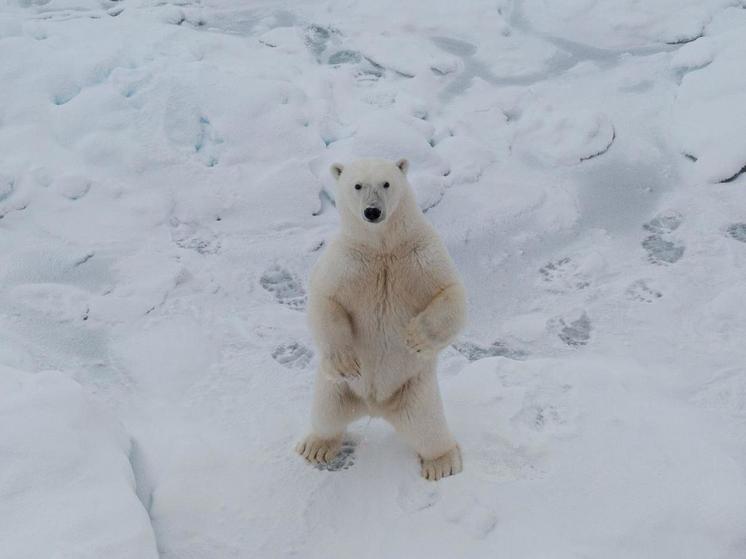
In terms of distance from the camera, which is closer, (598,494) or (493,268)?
(598,494)

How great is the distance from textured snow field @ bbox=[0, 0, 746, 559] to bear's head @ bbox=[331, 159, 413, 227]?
95 centimetres

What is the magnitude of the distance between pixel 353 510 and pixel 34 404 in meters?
1.09

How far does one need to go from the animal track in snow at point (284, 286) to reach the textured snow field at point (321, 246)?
0.02 metres

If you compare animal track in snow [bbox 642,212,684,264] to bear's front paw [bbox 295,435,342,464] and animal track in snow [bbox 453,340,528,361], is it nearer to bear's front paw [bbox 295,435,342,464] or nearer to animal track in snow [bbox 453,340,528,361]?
animal track in snow [bbox 453,340,528,361]

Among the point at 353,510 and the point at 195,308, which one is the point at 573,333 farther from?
the point at 195,308

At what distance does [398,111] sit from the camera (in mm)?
4762

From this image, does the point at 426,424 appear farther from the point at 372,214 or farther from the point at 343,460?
the point at 372,214

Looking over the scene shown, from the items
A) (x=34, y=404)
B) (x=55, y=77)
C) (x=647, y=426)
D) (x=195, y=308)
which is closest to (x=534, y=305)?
(x=647, y=426)

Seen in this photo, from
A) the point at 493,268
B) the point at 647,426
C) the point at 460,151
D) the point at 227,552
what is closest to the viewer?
the point at 227,552

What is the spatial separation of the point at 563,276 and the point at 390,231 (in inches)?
63.0

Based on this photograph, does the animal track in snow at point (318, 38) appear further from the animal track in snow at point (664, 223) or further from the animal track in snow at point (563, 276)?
the animal track in snow at point (664, 223)

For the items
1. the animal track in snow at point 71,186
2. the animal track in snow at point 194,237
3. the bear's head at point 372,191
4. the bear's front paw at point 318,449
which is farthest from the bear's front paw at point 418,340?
the animal track in snow at point 71,186

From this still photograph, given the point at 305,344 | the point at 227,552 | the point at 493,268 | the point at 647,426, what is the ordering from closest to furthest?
the point at 227,552 < the point at 647,426 < the point at 305,344 < the point at 493,268

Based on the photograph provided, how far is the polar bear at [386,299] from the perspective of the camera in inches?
95.0
